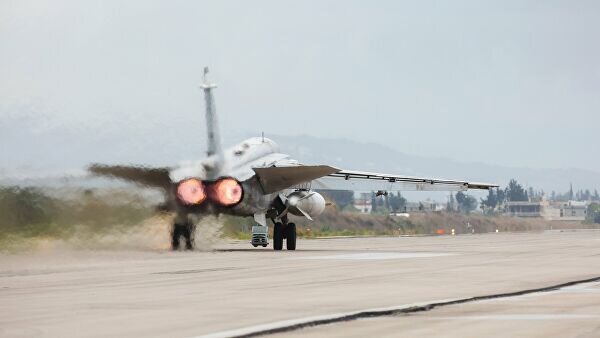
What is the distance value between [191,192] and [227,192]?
5.64ft

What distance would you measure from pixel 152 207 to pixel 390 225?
259 feet

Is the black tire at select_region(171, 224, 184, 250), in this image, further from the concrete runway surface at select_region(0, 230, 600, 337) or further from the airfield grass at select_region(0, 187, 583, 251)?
the concrete runway surface at select_region(0, 230, 600, 337)

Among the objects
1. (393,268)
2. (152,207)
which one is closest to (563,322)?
(393,268)

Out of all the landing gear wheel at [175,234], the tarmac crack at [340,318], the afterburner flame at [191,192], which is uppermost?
the afterburner flame at [191,192]

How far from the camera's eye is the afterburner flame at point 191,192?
135 feet

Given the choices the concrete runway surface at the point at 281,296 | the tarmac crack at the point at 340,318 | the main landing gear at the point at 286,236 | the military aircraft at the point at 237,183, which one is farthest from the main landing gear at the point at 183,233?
the tarmac crack at the point at 340,318

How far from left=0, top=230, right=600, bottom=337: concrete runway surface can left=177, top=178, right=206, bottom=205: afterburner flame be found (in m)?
6.02

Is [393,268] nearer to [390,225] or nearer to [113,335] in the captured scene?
[113,335]

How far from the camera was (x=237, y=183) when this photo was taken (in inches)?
1708

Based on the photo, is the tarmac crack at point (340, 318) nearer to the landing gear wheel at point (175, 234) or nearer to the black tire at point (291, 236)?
the landing gear wheel at point (175, 234)

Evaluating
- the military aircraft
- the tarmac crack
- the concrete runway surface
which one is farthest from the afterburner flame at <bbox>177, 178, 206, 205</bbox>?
the tarmac crack

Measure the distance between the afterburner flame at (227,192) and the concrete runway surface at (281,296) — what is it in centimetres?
782

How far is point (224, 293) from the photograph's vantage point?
21328 millimetres

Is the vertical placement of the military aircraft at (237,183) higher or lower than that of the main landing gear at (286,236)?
higher
